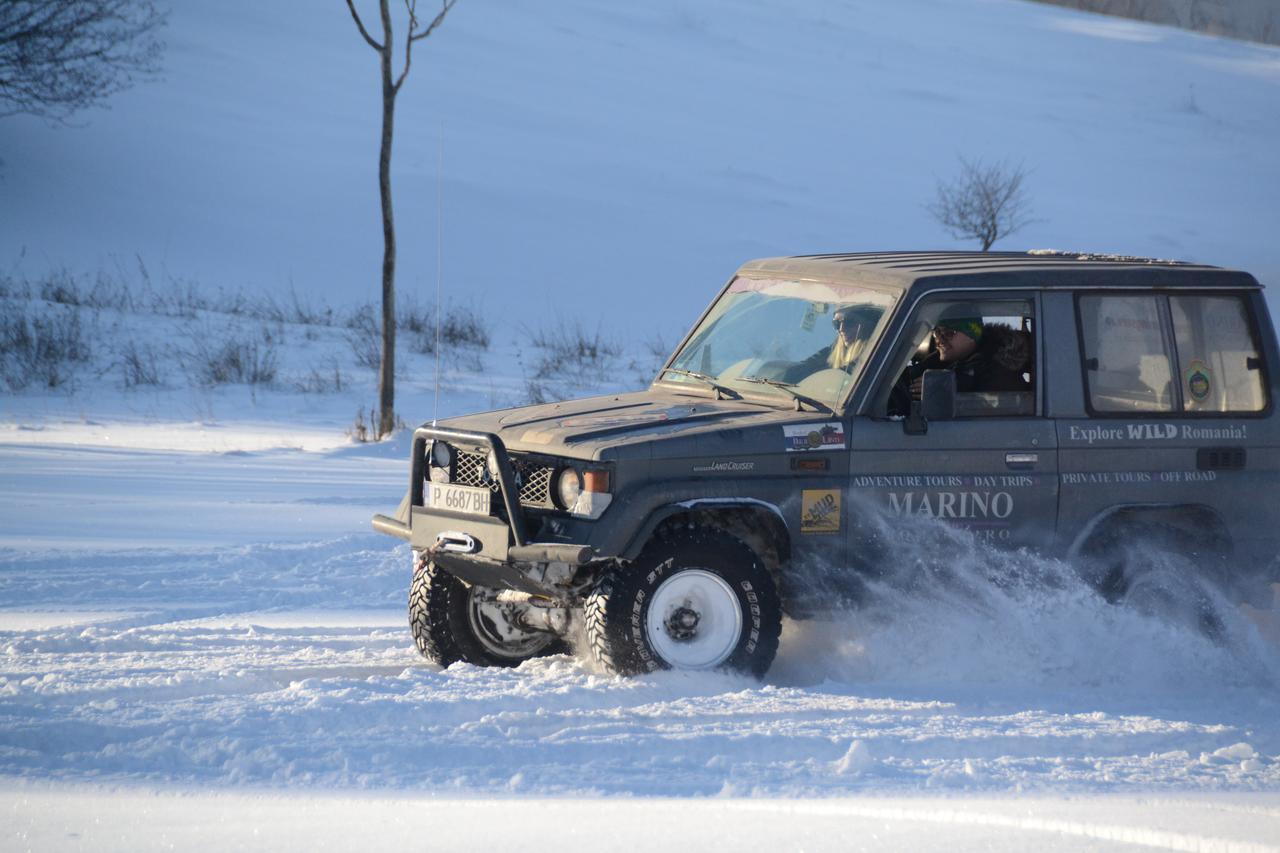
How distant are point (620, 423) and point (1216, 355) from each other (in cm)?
288

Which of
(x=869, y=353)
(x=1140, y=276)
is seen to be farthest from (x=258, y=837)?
(x=1140, y=276)

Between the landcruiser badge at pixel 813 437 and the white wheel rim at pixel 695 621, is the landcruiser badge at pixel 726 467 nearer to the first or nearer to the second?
the landcruiser badge at pixel 813 437

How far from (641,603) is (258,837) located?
218cm

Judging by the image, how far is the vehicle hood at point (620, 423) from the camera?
6488 millimetres

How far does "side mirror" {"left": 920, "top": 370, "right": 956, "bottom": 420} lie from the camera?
671 cm

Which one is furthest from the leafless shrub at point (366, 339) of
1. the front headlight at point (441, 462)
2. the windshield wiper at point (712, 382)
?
the front headlight at point (441, 462)

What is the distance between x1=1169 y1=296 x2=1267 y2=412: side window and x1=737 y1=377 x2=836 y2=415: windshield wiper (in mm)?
1773

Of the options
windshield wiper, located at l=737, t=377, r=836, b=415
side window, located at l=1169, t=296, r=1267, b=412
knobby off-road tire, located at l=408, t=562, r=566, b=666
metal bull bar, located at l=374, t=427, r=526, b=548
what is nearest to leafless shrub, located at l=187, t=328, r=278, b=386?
knobby off-road tire, located at l=408, t=562, r=566, b=666

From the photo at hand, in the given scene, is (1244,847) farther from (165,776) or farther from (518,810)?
(165,776)

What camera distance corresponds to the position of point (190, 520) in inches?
430

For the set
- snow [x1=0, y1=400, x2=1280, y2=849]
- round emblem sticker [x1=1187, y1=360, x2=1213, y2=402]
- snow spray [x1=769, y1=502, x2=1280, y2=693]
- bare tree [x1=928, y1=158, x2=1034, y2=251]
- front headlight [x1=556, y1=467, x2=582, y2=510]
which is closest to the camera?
snow [x1=0, y1=400, x2=1280, y2=849]

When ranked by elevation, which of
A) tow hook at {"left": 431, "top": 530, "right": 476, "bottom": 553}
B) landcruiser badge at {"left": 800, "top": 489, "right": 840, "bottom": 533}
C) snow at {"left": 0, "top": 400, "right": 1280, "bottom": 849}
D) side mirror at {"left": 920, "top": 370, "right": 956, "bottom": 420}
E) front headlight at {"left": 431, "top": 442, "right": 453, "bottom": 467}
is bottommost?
snow at {"left": 0, "top": 400, "right": 1280, "bottom": 849}

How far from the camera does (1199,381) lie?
7.41 meters

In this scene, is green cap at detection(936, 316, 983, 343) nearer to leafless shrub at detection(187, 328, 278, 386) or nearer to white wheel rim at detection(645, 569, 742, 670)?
white wheel rim at detection(645, 569, 742, 670)
